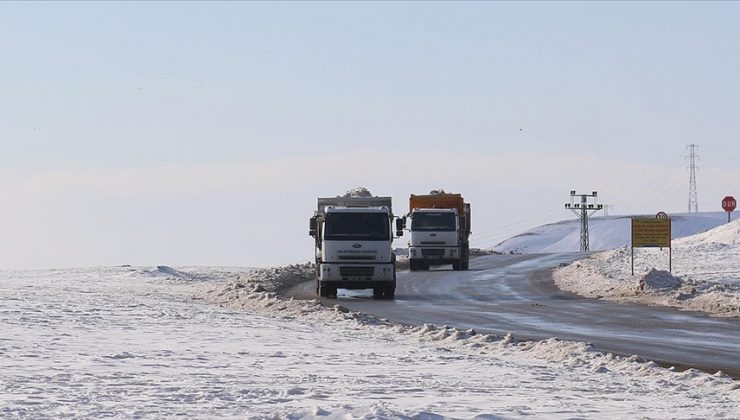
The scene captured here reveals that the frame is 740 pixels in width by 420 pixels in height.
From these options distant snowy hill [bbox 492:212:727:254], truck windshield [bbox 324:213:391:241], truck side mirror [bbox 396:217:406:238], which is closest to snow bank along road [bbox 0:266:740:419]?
truck windshield [bbox 324:213:391:241]

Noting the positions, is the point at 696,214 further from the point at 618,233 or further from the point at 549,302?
the point at 549,302

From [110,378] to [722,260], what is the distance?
46497 millimetres

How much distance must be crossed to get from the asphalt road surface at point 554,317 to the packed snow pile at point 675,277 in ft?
4.00

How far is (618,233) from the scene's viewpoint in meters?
176

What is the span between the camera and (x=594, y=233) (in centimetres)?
17938

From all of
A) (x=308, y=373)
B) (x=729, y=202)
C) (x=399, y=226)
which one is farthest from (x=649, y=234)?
(x=729, y=202)


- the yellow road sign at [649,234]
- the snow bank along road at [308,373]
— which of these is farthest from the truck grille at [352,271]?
the yellow road sign at [649,234]

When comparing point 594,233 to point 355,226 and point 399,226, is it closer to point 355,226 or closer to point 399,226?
point 399,226

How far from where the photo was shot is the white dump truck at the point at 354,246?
3481 centimetres

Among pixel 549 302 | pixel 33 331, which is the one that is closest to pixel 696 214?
pixel 549 302

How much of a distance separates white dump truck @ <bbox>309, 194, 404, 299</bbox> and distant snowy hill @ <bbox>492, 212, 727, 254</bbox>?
128m

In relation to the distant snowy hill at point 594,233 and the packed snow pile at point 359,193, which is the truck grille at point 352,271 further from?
the distant snowy hill at point 594,233

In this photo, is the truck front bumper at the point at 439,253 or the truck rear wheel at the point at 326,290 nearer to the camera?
the truck rear wheel at the point at 326,290

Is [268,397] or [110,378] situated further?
[110,378]
